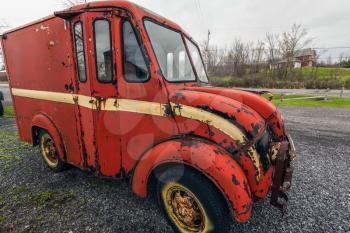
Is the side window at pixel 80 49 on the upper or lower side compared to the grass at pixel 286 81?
upper

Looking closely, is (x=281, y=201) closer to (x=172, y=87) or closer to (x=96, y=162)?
(x=172, y=87)

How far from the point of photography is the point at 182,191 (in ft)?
7.29

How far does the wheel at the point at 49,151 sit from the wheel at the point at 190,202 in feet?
7.99

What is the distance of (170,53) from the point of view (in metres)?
2.62

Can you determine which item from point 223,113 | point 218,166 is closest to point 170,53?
point 223,113

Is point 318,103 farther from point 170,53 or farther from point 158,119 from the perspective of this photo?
point 158,119

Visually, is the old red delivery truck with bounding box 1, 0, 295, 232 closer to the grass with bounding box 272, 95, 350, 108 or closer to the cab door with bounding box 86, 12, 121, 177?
the cab door with bounding box 86, 12, 121, 177

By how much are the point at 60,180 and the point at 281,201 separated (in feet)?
11.5

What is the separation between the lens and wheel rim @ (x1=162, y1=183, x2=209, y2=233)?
2.11 metres

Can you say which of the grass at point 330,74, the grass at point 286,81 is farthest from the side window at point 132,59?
the grass at point 330,74

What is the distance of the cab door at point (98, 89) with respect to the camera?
7.78ft

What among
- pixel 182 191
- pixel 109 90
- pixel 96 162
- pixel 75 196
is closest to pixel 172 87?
pixel 109 90

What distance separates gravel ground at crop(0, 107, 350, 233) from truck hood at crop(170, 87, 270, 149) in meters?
1.29

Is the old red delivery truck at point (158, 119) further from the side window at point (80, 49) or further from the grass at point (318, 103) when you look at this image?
the grass at point (318, 103)
